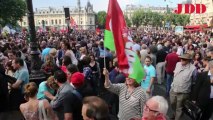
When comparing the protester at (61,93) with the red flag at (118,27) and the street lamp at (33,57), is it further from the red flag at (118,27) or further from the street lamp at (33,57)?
the street lamp at (33,57)

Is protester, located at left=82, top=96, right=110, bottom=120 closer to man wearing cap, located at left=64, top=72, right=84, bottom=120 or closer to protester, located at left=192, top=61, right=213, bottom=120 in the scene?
man wearing cap, located at left=64, top=72, right=84, bottom=120

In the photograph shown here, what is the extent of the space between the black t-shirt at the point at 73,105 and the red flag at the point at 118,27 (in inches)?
30.8

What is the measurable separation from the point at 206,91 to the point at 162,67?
6184 mm

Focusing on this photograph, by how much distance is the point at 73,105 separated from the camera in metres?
4.60

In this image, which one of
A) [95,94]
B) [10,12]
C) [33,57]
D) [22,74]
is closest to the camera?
[22,74]

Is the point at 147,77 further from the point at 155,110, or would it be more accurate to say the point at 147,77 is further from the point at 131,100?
the point at 155,110

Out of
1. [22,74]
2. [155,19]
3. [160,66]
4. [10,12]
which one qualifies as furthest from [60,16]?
[22,74]

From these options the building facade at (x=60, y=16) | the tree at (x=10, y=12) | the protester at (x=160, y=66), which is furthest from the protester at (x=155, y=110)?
the building facade at (x=60, y=16)

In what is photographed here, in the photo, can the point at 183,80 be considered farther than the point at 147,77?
No

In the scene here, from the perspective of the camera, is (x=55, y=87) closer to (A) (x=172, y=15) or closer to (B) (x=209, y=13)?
(B) (x=209, y=13)

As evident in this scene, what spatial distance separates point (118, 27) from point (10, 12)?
45.0 m

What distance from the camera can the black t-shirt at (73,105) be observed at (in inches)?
179

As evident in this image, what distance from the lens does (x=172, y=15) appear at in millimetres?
82125

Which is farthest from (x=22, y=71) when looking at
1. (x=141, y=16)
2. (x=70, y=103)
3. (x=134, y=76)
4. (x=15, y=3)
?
(x=141, y=16)
